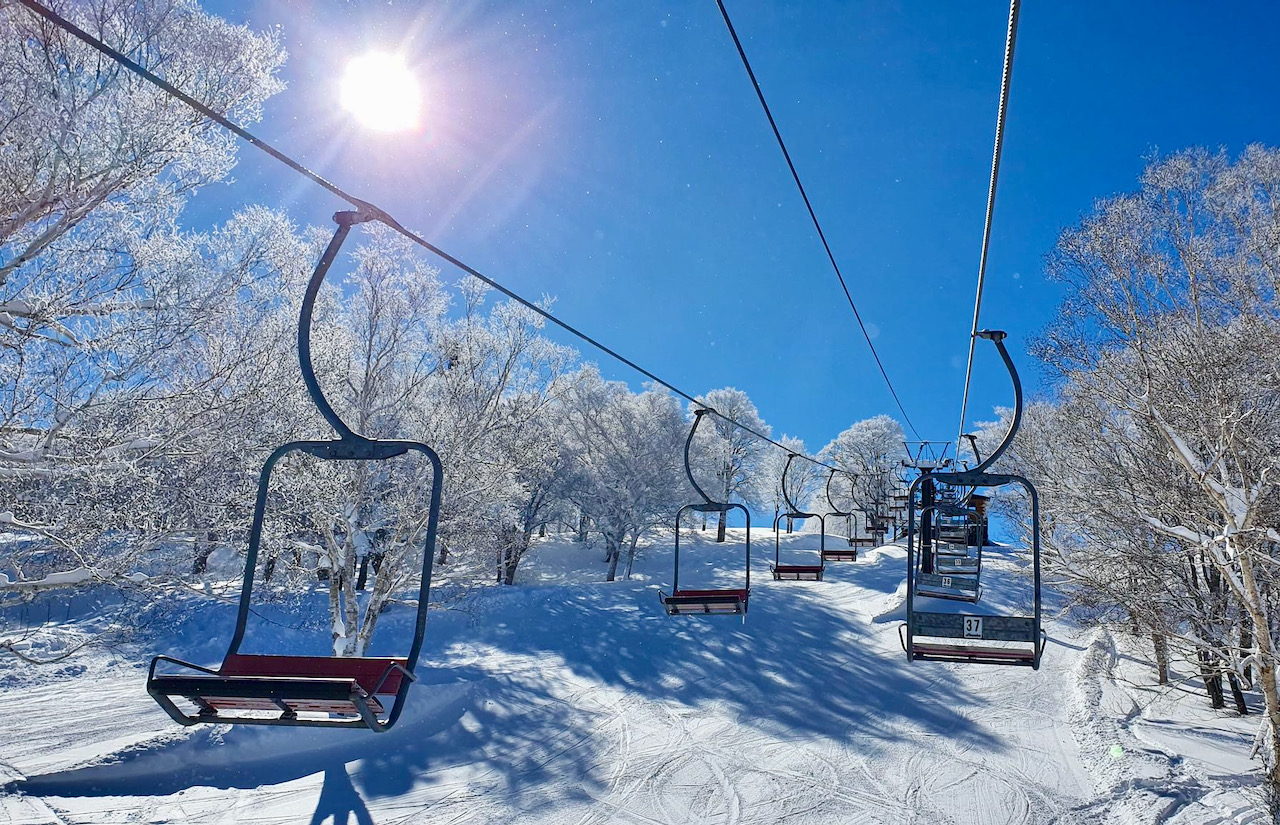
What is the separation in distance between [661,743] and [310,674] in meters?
10.2

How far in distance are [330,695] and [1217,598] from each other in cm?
1670

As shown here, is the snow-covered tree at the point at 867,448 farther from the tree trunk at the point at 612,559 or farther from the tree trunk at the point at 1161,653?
the tree trunk at the point at 1161,653

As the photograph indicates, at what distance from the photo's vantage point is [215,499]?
434 inches

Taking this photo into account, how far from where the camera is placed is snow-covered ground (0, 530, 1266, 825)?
10227 millimetres

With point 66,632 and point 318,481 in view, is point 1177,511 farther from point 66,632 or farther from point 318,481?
point 66,632

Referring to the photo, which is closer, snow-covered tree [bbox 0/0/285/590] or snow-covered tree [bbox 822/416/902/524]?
snow-covered tree [bbox 0/0/285/590]

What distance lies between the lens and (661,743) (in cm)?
1291

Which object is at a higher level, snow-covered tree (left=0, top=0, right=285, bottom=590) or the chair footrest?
snow-covered tree (left=0, top=0, right=285, bottom=590)

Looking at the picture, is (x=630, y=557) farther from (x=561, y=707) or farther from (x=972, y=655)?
(x=972, y=655)

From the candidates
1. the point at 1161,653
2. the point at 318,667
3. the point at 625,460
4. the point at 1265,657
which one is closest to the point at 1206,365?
the point at 1265,657

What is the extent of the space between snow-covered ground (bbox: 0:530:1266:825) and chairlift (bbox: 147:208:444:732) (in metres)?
7.32

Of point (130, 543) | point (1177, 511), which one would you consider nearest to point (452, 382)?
point (130, 543)

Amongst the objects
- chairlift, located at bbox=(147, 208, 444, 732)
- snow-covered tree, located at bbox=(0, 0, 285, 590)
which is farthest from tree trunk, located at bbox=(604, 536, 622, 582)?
chairlift, located at bbox=(147, 208, 444, 732)

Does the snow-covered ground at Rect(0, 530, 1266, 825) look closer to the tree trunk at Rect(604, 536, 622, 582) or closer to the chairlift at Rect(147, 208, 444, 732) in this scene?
the chairlift at Rect(147, 208, 444, 732)
